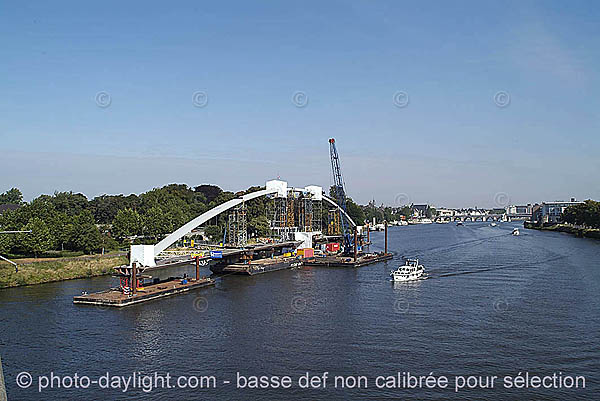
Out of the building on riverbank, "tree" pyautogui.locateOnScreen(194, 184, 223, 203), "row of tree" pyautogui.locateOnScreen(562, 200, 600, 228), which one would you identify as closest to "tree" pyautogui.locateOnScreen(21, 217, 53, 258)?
"tree" pyautogui.locateOnScreen(194, 184, 223, 203)

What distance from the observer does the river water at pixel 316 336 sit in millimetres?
24219

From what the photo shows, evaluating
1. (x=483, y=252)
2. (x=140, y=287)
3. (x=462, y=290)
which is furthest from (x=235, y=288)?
(x=483, y=252)

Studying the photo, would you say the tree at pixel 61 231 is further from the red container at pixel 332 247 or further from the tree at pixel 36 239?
the red container at pixel 332 247

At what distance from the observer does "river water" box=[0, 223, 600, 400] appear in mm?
24219

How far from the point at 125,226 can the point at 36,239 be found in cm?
1984

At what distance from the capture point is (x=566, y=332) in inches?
1266

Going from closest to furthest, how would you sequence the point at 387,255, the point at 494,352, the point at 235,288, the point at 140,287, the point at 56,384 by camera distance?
1. the point at 56,384
2. the point at 494,352
3. the point at 140,287
4. the point at 235,288
5. the point at 387,255

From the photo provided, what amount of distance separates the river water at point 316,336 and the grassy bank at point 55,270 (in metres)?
2.47

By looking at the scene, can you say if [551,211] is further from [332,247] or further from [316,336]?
[316,336]

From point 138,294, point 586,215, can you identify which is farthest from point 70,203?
point 586,215

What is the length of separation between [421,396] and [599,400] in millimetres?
7501

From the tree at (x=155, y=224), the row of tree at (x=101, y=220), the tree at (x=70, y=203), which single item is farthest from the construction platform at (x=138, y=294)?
the tree at (x=70, y=203)

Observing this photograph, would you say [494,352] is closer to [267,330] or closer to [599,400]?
[599,400]

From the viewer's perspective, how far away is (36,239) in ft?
188
